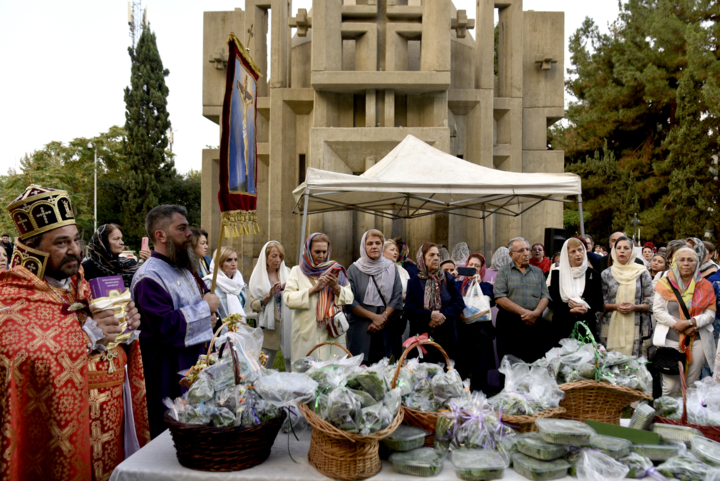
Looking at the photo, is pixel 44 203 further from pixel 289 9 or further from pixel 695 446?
pixel 289 9

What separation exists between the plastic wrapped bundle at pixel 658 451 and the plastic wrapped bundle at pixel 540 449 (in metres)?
0.34

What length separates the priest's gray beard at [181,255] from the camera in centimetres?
336

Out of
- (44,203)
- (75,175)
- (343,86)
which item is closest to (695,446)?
(44,203)

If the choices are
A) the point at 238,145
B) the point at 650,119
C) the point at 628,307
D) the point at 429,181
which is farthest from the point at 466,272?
the point at 650,119

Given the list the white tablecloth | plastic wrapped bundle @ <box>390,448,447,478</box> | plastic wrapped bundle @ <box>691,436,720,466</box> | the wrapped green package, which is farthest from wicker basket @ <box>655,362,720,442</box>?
the wrapped green package

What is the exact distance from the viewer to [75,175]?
31562 millimetres

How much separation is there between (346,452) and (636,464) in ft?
3.99

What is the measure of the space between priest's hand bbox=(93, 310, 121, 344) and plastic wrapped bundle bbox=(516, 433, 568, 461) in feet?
6.58

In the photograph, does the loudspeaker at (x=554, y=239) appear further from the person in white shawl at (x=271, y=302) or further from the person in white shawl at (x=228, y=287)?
the person in white shawl at (x=228, y=287)

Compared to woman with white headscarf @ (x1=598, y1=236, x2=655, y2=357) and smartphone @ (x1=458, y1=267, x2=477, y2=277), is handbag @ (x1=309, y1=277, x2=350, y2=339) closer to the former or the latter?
smartphone @ (x1=458, y1=267, x2=477, y2=277)

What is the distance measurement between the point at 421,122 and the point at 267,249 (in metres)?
5.40

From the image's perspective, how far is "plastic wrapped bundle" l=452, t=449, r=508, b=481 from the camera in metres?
2.22

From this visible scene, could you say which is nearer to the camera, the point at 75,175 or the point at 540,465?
the point at 540,465

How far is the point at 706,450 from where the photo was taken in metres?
2.33
